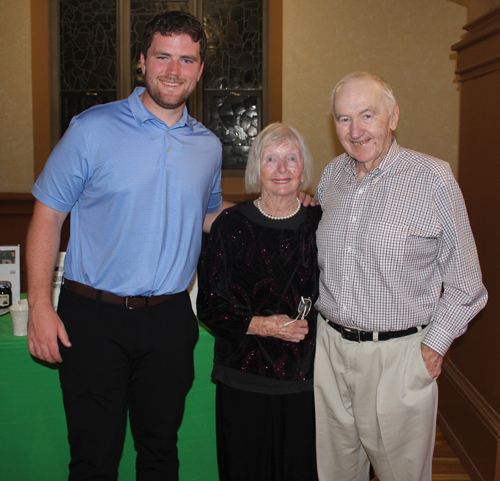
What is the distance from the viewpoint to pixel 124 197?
1.61 meters

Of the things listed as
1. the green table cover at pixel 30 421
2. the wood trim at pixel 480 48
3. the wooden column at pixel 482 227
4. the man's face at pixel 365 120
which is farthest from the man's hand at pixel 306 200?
the green table cover at pixel 30 421

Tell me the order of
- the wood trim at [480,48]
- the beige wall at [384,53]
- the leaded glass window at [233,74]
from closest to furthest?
the wood trim at [480,48] → the beige wall at [384,53] → the leaded glass window at [233,74]

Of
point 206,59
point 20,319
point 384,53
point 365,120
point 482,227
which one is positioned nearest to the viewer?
point 365,120

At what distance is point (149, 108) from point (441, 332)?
1251 millimetres

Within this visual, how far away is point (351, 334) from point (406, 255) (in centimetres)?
33

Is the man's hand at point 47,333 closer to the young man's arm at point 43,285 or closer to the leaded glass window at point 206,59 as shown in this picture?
the young man's arm at point 43,285

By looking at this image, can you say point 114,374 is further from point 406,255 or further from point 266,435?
point 406,255

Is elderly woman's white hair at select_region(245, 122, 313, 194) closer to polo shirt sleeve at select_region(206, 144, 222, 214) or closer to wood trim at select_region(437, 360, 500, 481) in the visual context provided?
polo shirt sleeve at select_region(206, 144, 222, 214)

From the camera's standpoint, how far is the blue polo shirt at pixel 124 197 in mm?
1603

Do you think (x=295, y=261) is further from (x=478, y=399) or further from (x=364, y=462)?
(x=478, y=399)

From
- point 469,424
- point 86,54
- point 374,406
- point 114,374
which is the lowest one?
point 469,424

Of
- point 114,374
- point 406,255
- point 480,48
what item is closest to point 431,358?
point 406,255

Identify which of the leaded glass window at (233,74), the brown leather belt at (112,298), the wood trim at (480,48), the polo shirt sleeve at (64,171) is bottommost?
the brown leather belt at (112,298)

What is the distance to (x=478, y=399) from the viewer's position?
2.46 metres
